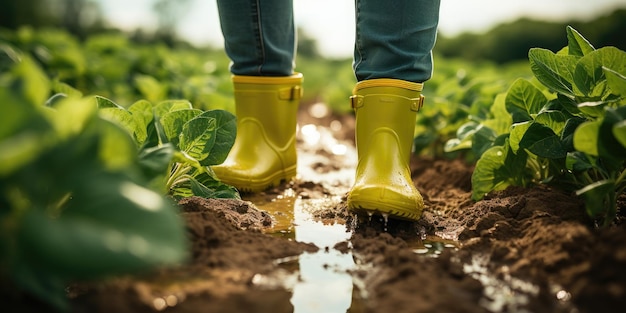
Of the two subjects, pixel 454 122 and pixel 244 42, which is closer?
pixel 244 42

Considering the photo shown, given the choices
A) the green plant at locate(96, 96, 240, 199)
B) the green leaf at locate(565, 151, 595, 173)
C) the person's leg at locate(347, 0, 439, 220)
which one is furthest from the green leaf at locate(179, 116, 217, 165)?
the green leaf at locate(565, 151, 595, 173)

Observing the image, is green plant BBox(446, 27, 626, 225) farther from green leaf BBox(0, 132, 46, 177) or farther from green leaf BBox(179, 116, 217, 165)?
green leaf BBox(0, 132, 46, 177)

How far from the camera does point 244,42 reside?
7.39 ft

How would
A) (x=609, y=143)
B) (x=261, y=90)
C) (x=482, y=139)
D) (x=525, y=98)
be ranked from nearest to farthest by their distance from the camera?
(x=609, y=143) → (x=525, y=98) → (x=482, y=139) → (x=261, y=90)

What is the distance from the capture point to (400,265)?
4.38 ft

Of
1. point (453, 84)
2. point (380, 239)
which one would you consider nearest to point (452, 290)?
point (380, 239)

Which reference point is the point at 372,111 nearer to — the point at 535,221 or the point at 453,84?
the point at 535,221

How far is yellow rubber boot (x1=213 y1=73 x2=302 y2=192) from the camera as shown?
2287 millimetres

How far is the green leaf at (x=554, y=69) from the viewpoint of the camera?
171 centimetres

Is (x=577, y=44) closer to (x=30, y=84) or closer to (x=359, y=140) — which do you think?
(x=359, y=140)

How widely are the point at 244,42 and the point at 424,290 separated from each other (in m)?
1.36

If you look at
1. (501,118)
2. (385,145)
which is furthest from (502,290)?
(501,118)

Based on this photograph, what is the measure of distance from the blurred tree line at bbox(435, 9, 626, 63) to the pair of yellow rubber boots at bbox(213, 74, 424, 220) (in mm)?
16222

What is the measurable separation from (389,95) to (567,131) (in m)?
0.52
